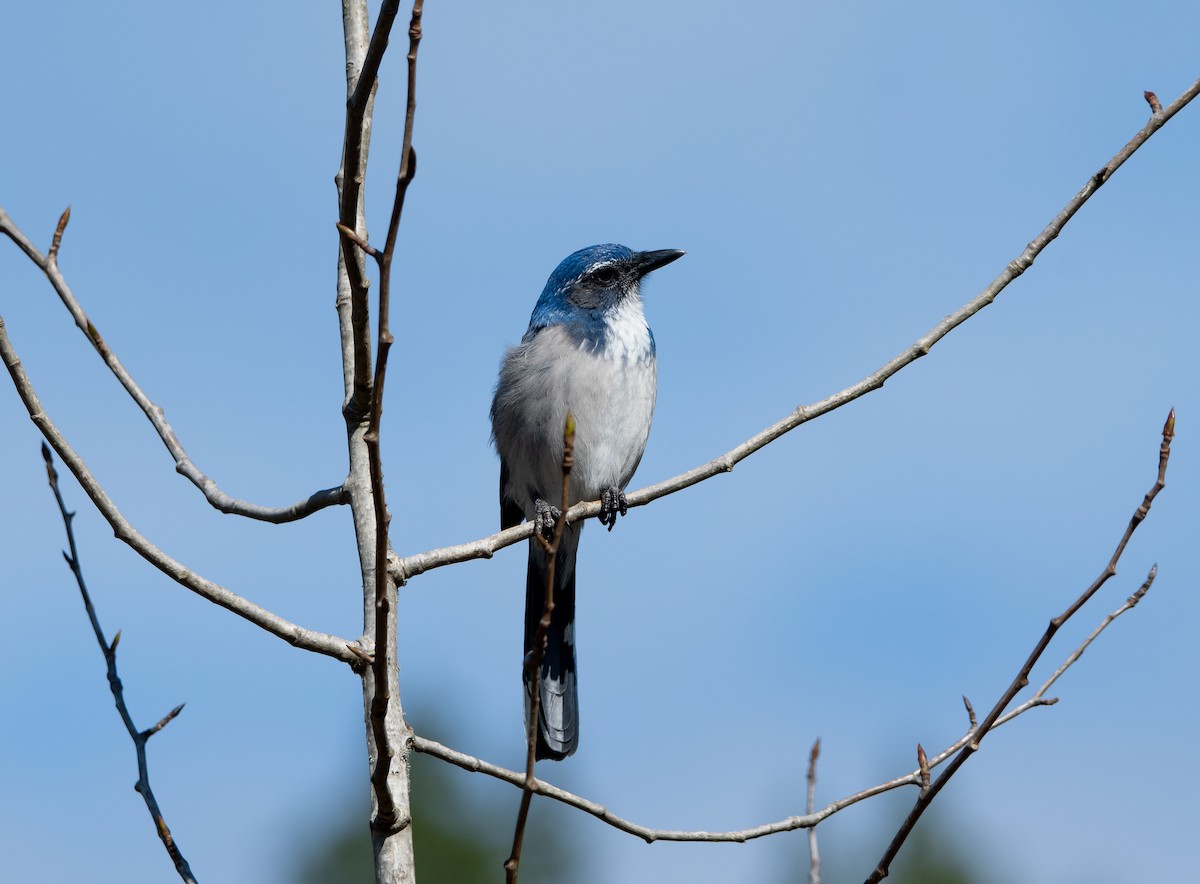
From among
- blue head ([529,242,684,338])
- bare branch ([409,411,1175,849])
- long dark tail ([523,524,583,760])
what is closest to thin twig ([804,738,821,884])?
bare branch ([409,411,1175,849])

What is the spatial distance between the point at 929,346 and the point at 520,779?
1981 millimetres

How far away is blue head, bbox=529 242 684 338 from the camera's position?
308 inches

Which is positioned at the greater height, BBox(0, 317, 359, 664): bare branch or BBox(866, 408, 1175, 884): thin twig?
BBox(0, 317, 359, 664): bare branch

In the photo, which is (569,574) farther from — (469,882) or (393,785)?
(469,882)

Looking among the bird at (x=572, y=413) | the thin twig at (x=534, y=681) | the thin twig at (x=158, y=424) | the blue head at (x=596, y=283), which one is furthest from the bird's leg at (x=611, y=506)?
the thin twig at (x=534, y=681)

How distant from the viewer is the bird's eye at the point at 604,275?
7.98m

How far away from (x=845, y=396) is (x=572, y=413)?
245cm

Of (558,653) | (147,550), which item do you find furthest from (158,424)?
(558,653)

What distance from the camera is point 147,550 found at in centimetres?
391

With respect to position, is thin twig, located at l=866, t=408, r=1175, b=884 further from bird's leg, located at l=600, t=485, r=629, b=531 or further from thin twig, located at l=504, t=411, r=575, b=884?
bird's leg, located at l=600, t=485, r=629, b=531

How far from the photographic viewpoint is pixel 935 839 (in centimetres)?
3161

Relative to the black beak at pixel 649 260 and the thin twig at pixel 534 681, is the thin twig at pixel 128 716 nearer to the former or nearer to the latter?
the thin twig at pixel 534 681

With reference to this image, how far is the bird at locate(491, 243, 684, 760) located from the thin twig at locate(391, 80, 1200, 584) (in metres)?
2.05

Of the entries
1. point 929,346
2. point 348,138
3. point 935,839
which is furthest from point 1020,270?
point 935,839
